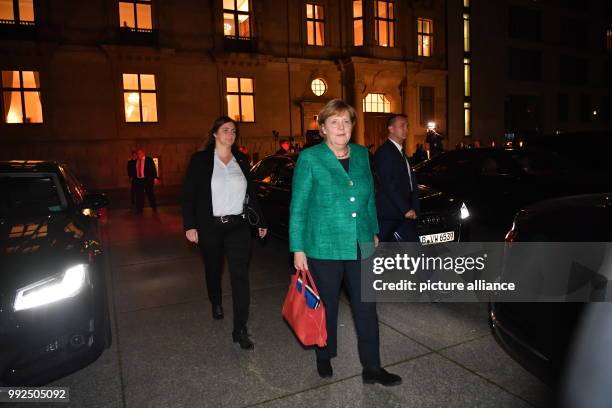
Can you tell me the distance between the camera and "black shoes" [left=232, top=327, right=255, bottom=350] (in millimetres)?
3779

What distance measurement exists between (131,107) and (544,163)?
16.8m

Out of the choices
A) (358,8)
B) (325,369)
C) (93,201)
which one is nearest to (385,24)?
(358,8)

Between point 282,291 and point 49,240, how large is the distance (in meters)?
2.67

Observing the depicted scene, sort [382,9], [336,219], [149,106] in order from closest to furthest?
[336,219], [149,106], [382,9]

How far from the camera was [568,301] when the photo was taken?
7.46 feet

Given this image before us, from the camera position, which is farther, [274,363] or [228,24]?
[228,24]

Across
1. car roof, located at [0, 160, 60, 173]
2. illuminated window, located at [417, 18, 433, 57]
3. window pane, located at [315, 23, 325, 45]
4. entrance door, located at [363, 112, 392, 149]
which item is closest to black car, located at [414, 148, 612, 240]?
car roof, located at [0, 160, 60, 173]

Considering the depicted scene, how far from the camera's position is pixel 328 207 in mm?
2951

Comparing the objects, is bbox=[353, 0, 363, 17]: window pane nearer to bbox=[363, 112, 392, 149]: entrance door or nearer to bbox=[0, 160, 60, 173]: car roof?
bbox=[363, 112, 392, 149]: entrance door

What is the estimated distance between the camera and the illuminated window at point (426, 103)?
25.7 m

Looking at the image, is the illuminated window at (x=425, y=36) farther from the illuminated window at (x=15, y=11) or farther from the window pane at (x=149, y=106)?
the illuminated window at (x=15, y=11)

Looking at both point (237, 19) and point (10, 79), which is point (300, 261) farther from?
point (237, 19)

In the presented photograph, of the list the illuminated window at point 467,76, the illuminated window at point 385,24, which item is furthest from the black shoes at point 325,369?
the illuminated window at point 467,76

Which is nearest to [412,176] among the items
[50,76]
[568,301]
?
[568,301]
